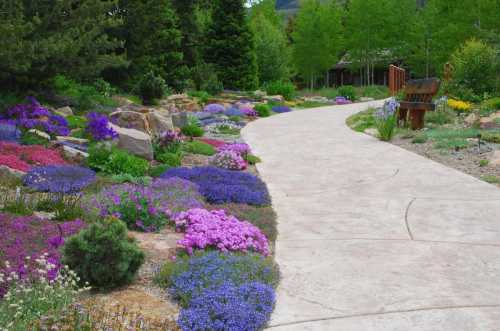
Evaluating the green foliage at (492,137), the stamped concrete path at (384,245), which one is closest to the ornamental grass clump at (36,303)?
the stamped concrete path at (384,245)

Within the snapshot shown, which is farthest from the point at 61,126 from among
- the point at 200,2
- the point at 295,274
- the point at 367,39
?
the point at 367,39

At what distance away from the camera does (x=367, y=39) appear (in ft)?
156

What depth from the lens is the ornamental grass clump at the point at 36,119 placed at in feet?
36.4

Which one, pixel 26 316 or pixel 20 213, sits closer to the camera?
pixel 26 316

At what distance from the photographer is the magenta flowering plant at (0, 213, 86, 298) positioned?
167 inches

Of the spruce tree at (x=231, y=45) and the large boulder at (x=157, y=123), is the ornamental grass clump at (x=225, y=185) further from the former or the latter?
the spruce tree at (x=231, y=45)

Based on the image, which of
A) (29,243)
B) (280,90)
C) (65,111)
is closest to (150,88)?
(65,111)

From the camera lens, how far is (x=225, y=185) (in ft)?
25.8

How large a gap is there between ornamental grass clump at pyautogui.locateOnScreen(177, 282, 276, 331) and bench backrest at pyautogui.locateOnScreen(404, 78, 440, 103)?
35.5 ft

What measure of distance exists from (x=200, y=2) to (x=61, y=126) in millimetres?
20161

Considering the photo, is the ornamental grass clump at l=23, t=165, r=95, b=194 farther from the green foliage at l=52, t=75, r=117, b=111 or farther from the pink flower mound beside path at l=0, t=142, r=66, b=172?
the green foliage at l=52, t=75, r=117, b=111

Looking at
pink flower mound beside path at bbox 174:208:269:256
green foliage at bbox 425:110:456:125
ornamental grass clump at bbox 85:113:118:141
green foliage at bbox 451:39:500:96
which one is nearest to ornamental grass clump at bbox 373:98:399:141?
green foliage at bbox 425:110:456:125

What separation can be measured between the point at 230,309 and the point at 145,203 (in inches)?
99.0

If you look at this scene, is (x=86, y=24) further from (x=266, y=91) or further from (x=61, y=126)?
(x=266, y=91)
